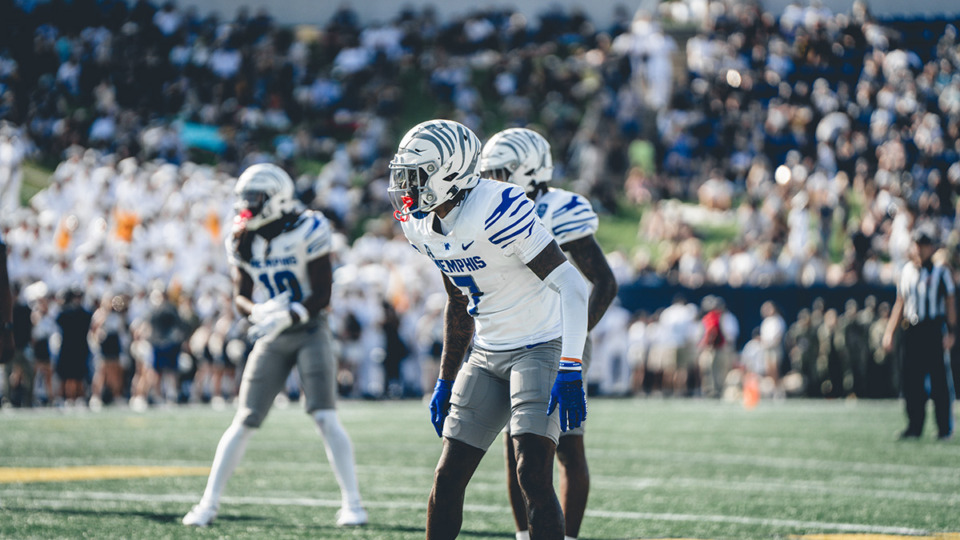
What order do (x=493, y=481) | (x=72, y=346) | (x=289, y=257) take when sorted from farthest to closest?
(x=72, y=346) → (x=493, y=481) → (x=289, y=257)

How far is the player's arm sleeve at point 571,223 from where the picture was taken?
5.19 m

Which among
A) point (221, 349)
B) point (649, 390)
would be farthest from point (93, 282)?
point (649, 390)

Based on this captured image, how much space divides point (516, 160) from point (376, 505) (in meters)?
2.54

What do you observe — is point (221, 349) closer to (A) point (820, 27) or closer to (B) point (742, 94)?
(B) point (742, 94)

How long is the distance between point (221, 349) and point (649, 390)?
667cm

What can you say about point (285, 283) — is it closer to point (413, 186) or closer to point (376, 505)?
point (376, 505)

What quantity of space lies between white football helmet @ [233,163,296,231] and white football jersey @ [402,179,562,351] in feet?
7.16

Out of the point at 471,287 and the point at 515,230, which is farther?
the point at 471,287

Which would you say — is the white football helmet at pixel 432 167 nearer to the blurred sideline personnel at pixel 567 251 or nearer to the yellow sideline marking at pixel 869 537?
the blurred sideline personnel at pixel 567 251

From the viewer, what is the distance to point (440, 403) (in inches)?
183

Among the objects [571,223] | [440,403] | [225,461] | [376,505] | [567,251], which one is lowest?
[376,505]

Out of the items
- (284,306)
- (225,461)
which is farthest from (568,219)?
(225,461)

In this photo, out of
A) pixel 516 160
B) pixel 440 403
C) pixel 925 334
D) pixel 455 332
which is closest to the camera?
pixel 440 403

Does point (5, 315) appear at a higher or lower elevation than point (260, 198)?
lower
